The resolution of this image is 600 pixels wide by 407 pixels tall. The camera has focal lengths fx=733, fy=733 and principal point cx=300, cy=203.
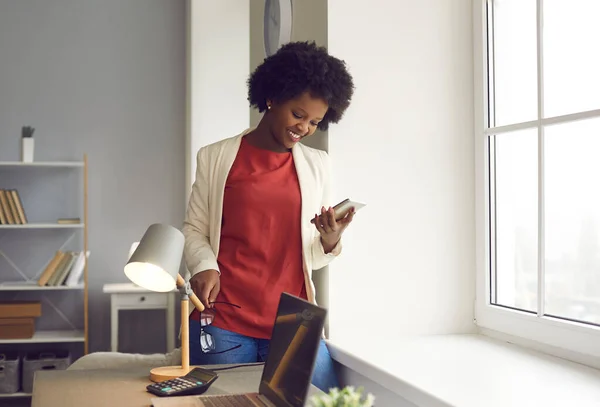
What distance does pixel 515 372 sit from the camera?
66.1 inches

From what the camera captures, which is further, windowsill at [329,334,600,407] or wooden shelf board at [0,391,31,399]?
wooden shelf board at [0,391,31,399]

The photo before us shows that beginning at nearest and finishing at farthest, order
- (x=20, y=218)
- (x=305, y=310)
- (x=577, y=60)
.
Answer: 1. (x=305, y=310)
2. (x=577, y=60)
3. (x=20, y=218)

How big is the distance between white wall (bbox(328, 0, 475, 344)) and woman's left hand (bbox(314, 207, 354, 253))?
29 cm

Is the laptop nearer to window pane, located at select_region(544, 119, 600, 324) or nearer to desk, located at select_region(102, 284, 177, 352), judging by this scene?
window pane, located at select_region(544, 119, 600, 324)

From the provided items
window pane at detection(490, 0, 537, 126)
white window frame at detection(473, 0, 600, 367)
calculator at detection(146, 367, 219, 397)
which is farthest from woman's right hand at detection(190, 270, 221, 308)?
window pane at detection(490, 0, 537, 126)

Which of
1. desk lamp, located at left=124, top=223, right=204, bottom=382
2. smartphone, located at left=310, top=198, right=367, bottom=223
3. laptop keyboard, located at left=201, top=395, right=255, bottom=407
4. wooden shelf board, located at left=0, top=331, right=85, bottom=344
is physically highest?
smartphone, located at left=310, top=198, right=367, bottom=223

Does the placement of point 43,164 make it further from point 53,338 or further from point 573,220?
point 573,220

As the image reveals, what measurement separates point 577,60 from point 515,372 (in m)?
0.77

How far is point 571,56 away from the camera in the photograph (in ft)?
5.95

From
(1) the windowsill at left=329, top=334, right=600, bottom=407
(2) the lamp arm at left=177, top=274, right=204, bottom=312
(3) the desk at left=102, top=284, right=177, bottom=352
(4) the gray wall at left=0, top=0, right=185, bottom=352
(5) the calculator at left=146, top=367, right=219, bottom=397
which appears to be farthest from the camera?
(4) the gray wall at left=0, top=0, right=185, bottom=352

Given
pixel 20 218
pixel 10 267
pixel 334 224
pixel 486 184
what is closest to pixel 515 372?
pixel 334 224

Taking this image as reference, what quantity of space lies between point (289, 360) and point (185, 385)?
0.35 meters

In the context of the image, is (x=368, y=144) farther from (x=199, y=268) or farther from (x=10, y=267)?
(x=10, y=267)

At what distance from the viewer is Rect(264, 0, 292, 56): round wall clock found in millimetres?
2580
